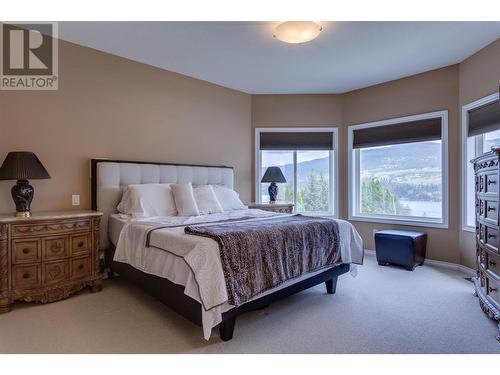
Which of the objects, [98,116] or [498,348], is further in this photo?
[98,116]

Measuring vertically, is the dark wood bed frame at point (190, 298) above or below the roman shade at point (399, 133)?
below

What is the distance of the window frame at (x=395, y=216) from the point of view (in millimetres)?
3916

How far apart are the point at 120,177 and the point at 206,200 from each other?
3.50ft

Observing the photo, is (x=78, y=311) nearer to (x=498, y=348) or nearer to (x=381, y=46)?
(x=498, y=348)

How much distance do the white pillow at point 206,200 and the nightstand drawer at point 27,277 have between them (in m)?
1.68

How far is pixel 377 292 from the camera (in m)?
2.96

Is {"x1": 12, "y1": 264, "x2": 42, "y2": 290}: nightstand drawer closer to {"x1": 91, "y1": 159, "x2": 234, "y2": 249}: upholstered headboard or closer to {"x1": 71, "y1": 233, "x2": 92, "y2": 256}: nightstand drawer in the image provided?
{"x1": 71, "y1": 233, "x2": 92, "y2": 256}: nightstand drawer

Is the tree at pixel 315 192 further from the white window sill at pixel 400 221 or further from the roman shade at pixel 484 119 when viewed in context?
the roman shade at pixel 484 119

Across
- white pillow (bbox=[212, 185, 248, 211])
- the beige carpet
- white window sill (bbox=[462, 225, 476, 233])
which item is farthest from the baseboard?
white pillow (bbox=[212, 185, 248, 211])

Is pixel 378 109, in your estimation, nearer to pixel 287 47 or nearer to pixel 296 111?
pixel 296 111

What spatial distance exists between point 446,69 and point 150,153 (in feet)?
13.6

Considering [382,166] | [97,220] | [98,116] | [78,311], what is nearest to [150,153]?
[98,116]

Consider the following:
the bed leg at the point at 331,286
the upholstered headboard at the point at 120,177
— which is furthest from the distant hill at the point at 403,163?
the bed leg at the point at 331,286

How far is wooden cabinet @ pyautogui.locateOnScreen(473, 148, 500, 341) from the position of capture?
7.42 ft
